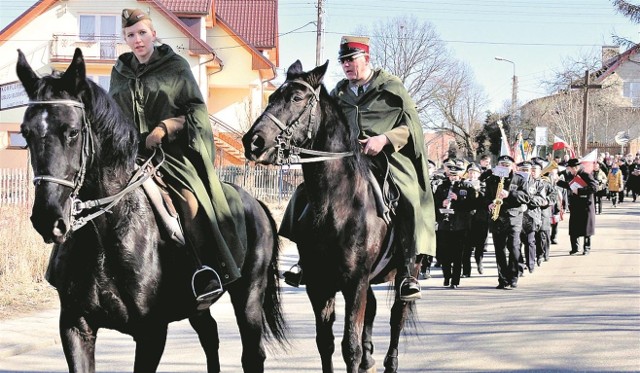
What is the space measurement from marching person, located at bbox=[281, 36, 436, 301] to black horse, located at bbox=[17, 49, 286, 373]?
2.03m

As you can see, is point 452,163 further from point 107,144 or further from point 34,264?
point 107,144

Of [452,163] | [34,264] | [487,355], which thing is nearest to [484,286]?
[452,163]

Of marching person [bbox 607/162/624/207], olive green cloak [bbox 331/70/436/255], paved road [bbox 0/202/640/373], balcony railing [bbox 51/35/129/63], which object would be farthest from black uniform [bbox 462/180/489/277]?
balcony railing [bbox 51/35/129/63]

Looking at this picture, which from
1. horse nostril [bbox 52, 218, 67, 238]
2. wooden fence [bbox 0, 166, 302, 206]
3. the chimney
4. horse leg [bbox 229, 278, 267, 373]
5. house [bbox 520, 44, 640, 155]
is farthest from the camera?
house [bbox 520, 44, 640, 155]

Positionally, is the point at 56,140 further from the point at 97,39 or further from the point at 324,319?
the point at 97,39

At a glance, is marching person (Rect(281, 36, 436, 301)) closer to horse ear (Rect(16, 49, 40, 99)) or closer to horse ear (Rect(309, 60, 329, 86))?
horse ear (Rect(309, 60, 329, 86))

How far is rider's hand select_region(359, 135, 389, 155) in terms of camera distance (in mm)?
6820

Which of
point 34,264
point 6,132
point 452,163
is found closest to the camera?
point 34,264

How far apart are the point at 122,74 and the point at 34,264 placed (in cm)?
781

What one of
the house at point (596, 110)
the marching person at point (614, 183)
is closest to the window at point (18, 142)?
the marching person at point (614, 183)

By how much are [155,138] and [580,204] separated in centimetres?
1727

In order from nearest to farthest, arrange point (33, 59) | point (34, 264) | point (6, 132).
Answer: point (34, 264)
point (6, 132)
point (33, 59)

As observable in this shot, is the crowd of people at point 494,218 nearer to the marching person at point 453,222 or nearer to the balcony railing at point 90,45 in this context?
the marching person at point 453,222

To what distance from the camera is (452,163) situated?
17453 millimetres
